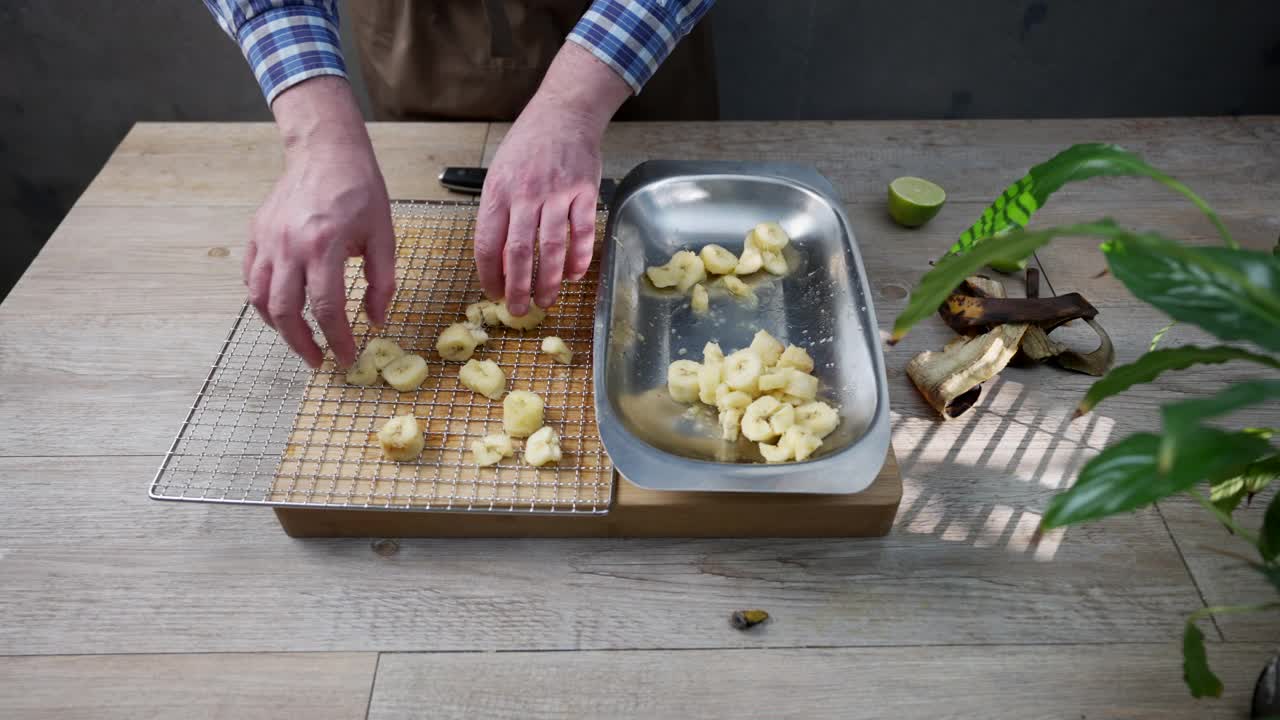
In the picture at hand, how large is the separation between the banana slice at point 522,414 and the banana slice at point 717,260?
413 millimetres

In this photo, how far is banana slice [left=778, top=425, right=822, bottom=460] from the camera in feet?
3.45

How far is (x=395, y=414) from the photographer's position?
115 cm

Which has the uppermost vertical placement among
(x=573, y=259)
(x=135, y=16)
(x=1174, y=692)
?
(x=573, y=259)

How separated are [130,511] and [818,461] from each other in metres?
0.90

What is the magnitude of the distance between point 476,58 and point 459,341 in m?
0.78

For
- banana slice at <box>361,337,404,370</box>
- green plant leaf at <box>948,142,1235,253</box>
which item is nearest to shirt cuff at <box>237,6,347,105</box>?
banana slice at <box>361,337,404,370</box>

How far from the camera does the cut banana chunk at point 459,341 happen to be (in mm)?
1209

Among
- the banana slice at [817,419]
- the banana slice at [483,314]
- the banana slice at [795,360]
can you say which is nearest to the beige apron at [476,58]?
the banana slice at [483,314]

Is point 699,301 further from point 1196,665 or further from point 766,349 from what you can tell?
point 1196,665

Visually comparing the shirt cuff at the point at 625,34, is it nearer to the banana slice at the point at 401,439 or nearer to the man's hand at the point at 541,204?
the man's hand at the point at 541,204

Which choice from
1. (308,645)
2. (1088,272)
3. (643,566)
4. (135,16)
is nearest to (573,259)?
(643,566)

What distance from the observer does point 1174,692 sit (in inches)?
36.4

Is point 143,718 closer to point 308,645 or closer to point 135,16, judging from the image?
point 308,645

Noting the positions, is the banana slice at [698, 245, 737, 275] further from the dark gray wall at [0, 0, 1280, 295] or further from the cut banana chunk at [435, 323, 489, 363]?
the dark gray wall at [0, 0, 1280, 295]
